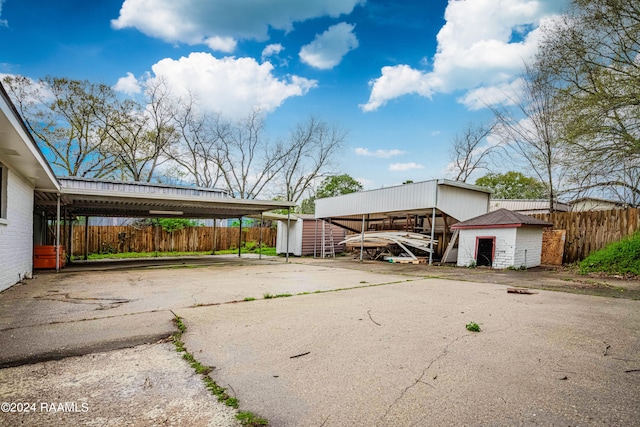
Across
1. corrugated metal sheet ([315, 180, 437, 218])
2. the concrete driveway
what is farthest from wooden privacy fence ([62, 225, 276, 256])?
the concrete driveway

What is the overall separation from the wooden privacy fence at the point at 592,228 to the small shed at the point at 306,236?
1069 cm

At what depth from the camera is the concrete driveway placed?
1890mm

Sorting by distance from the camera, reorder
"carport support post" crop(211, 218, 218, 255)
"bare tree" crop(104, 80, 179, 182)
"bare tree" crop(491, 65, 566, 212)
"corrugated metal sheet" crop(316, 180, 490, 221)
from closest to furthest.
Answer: "corrugated metal sheet" crop(316, 180, 490, 221), "bare tree" crop(491, 65, 566, 212), "carport support post" crop(211, 218, 218, 255), "bare tree" crop(104, 80, 179, 182)

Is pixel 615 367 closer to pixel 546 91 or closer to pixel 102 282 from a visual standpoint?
pixel 102 282

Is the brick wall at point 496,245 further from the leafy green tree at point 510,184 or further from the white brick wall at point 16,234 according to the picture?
the leafy green tree at point 510,184

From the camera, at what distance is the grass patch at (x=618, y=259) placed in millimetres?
8320

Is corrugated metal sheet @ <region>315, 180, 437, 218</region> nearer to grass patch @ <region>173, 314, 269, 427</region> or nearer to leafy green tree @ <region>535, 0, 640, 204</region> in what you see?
leafy green tree @ <region>535, 0, 640, 204</region>

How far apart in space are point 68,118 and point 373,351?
26052 millimetres

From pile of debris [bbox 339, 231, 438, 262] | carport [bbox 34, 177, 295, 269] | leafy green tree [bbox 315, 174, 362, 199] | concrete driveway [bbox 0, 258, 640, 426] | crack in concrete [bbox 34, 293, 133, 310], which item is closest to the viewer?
concrete driveway [bbox 0, 258, 640, 426]

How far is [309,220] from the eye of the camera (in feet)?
60.8

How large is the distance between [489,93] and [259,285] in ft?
48.7

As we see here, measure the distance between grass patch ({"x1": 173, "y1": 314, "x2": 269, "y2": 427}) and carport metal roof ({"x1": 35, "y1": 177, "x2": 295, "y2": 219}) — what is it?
8266mm

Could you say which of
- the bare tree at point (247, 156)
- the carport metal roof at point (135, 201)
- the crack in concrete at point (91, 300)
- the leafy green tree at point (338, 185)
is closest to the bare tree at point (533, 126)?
the carport metal roof at point (135, 201)

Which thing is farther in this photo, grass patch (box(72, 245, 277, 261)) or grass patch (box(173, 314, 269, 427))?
grass patch (box(72, 245, 277, 261))
